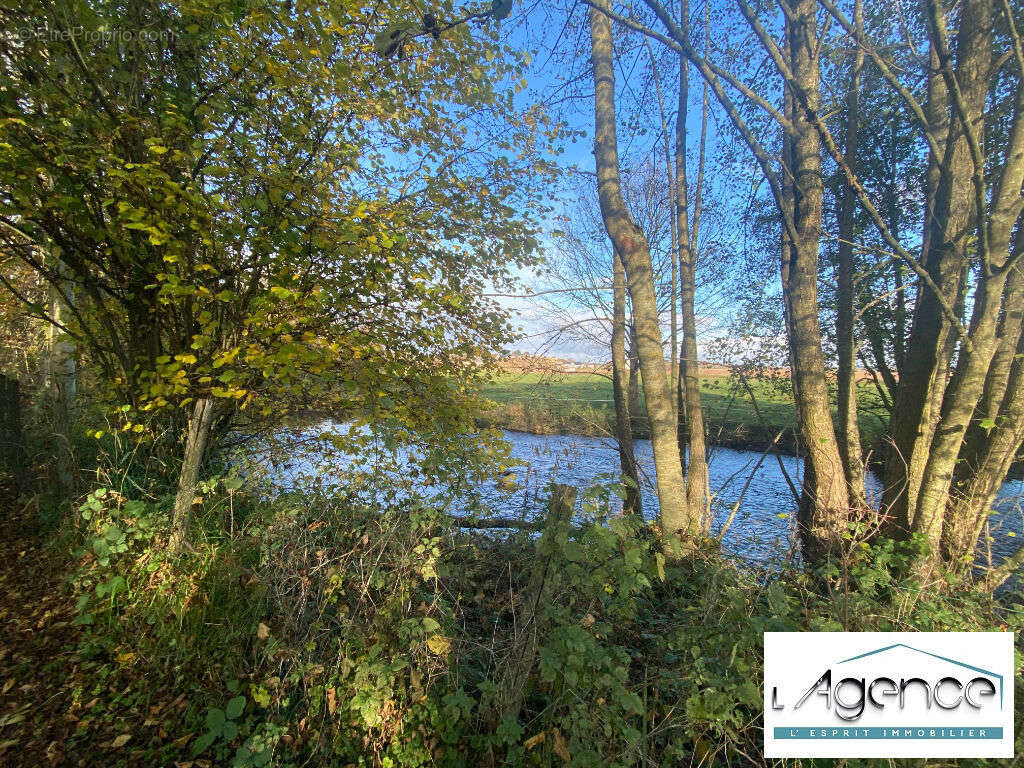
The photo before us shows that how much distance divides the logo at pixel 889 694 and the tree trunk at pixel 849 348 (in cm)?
180

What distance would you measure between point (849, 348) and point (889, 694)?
401 centimetres

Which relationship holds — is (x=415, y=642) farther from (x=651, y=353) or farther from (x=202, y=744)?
(x=651, y=353)

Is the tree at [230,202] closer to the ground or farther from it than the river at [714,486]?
farther from it

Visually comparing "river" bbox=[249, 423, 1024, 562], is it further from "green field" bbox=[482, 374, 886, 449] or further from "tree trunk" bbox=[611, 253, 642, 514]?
"green field" bbox=[482, 374, 886, 449]

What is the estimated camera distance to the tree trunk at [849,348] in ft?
14.0

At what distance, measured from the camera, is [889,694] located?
2121mm

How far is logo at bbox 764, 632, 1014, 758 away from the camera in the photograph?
192 cm

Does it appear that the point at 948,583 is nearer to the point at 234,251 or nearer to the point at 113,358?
the point at 234,251

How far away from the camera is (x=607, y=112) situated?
16.1 feet

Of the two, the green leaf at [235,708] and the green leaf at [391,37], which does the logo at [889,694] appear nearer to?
the green leaf at [235,708]

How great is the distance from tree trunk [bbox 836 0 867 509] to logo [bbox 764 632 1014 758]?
180cm

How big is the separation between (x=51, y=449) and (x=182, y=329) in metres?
2.43

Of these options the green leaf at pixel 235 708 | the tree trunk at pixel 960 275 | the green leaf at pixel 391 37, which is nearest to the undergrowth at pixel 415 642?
the green leaf at pixel 235 708

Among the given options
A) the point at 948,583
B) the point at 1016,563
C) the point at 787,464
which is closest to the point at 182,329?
the point at 948,583
